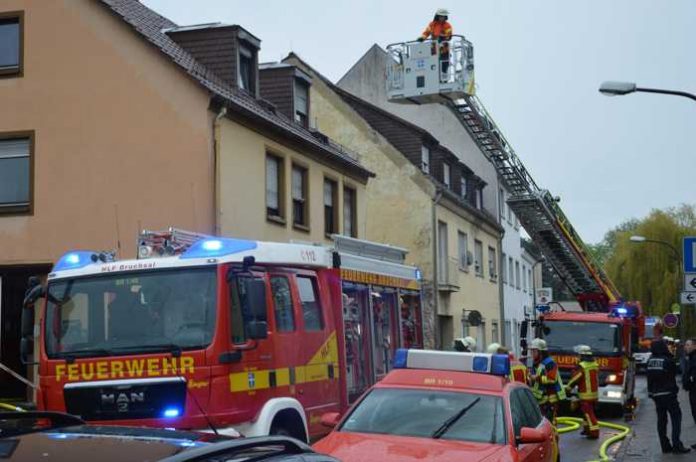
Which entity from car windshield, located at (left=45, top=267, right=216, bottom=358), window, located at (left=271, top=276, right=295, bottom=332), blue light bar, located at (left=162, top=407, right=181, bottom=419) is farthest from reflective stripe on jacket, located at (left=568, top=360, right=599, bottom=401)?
blue light bar, located at (left=162, top=407, right=181, bottom=419)

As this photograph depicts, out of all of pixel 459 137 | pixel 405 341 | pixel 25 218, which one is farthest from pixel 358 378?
pixel 459 137

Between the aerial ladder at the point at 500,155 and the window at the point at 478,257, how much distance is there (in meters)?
6.36

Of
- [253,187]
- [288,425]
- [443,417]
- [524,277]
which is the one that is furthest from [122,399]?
[524,277]

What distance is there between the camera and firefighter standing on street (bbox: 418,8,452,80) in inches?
1117

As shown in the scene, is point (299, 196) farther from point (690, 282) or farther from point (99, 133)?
point (690, 282)

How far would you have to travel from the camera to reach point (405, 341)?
561 inches

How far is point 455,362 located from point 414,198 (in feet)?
81.4

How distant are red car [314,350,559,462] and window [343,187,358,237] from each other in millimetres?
17483

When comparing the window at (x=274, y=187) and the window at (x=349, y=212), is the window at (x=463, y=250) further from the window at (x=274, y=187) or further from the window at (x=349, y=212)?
the window at (x=274, y=187)

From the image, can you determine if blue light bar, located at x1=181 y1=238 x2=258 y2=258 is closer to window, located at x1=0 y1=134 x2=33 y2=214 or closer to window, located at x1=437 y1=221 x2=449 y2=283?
window, located at x1=0 y1=134 x2=33 y2=214

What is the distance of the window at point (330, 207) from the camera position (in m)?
25.5

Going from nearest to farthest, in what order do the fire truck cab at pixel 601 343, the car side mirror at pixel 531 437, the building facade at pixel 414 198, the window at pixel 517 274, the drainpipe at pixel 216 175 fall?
the car side mirror at pixel 531 437
the drainpipe at pixel 216 175
the fire truck cab at pixel 601 343
the building facade at pixel 414 198
the window at pixel 517 274

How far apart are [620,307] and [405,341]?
37.0 ft

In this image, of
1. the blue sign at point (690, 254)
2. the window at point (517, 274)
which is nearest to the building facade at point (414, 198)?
the window at point (517, 274)
